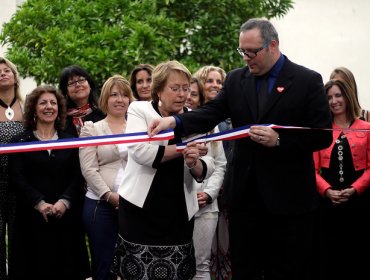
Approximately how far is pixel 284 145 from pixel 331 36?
29.0 feet

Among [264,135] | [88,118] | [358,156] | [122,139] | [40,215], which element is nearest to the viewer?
[264,135]

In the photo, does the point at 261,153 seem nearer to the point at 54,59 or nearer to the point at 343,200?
the point at 343,200

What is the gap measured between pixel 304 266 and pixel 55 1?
5.74m

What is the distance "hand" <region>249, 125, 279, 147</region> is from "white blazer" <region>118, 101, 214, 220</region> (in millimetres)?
777

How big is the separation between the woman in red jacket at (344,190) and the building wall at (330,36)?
6450 mm

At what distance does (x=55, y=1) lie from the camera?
10.3m

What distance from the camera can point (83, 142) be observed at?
6.58m

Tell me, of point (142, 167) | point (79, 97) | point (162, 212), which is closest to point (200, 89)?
point (79, 97)

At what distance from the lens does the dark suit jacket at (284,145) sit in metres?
5.75

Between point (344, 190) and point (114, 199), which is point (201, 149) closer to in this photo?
point (114, 199)

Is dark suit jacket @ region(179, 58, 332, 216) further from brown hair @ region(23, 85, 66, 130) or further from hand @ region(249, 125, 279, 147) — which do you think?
brown hair @ region(23, 85, 66, 130)

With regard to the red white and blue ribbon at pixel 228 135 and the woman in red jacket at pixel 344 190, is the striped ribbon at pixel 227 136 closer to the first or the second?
the red white and blue ribbon at pixel 228 135

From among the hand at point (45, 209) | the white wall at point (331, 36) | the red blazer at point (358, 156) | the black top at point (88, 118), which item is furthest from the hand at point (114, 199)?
the white wall at point (331, 36)

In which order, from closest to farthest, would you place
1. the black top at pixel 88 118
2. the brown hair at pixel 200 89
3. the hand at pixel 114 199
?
1. the hand at pixel 114 199
2. the black top at pixel 88 118
3. the brown hair at pixel 200 89
